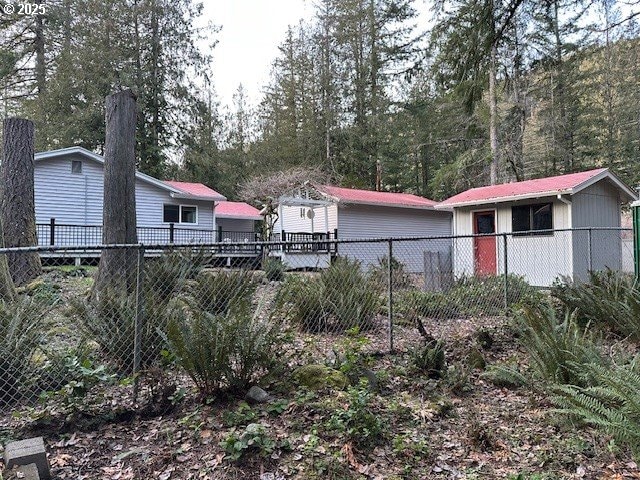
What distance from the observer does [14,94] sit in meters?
23.6

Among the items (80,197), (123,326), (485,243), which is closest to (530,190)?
(485,243)

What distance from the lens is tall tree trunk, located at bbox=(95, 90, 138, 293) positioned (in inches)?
239

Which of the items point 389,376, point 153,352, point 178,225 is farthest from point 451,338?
point 178,225

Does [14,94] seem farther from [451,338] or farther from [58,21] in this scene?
[451,338]

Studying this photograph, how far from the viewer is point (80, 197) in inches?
640

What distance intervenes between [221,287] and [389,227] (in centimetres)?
1347

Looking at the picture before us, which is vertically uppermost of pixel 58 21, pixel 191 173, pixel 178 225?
pixel 58 21

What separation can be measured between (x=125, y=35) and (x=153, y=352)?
27133 mm

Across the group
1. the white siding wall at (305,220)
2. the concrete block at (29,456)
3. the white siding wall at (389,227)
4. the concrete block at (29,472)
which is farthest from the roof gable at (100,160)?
the concrete block at (29,472)

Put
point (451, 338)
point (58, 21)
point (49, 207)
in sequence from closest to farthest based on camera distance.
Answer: point (451, 338)
point (49, 207)
point (58, 21)

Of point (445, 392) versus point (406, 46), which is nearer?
point (445, 392)

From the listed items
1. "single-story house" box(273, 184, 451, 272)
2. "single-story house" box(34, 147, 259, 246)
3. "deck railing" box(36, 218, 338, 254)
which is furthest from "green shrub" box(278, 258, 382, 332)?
"single-story house" box(34, 147, 259, 246)

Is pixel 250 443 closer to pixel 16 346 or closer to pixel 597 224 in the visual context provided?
pixel 16 346

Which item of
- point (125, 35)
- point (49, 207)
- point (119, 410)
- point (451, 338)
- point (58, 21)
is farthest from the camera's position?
point (125, 35)
